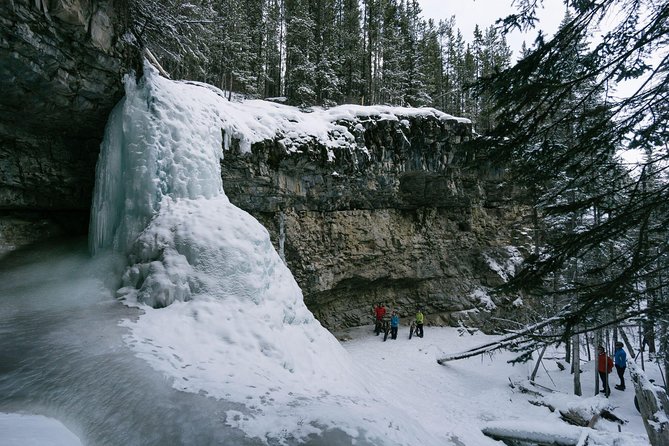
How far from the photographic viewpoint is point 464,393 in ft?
37.1

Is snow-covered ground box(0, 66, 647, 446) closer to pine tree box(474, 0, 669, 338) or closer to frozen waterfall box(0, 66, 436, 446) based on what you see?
frozen waterfall box(0, 66, 436, 446)

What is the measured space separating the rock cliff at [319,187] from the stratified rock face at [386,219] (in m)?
0.06

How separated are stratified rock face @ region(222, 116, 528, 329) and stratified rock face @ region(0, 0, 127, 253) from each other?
13.0ft

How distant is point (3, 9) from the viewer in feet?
17.1

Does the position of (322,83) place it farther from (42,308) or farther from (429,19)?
(429,19)

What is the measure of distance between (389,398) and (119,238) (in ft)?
25.4

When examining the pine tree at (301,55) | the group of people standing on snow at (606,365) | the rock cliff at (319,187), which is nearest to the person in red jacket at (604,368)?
the group of people standing on snow at (606,365)

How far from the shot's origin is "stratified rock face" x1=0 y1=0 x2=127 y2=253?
5.77 metres

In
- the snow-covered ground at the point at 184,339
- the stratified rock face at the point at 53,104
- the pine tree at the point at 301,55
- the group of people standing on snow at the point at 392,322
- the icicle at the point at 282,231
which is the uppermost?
A: the pine tree at the point at 301,55

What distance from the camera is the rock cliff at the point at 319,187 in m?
6.40

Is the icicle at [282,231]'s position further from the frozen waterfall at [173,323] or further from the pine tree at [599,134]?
the pine tree at [599,134]

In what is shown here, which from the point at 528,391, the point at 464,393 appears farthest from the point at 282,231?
the point at 528,391

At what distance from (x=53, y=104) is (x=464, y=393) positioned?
46.4 ft

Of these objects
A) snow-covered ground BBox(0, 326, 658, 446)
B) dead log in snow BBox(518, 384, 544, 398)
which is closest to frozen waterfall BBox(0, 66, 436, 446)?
snow-covered ground BBox(0, 326, 658, 446)
